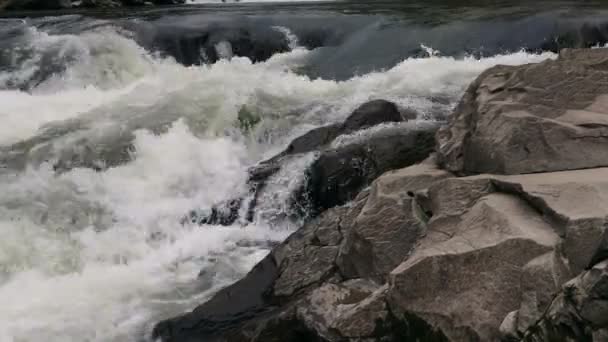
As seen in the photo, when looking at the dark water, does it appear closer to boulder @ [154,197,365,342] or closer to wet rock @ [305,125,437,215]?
wet rock @ [305,125,437,215]

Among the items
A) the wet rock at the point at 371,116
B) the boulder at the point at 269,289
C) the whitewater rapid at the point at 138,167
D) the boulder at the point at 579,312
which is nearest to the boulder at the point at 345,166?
the whitewater rapid at the point at 138,167

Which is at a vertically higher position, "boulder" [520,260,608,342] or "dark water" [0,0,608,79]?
"boulder" [520,260,608,342]

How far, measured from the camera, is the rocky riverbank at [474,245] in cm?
333

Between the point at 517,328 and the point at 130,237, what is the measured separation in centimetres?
498

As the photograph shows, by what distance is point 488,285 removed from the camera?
360cm

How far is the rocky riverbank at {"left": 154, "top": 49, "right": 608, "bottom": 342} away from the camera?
3.33 meters

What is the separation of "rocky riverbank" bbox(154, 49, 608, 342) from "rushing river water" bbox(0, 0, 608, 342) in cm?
114

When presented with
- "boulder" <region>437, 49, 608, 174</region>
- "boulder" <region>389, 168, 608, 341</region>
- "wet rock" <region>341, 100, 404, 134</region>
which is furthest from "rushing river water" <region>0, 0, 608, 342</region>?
"boulder" <region>389, 168, 608, 341</region>

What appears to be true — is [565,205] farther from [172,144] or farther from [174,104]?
[174,104]

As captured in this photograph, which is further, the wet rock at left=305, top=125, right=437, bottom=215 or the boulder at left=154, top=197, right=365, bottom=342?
the wet rock at left=305, top=125, right=437, bottom=215

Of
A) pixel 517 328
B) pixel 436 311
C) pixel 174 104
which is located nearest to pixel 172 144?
pixel 174 104

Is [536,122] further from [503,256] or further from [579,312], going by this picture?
[579,312]

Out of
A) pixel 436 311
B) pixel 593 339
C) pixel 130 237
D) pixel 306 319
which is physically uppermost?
pixel 593 339

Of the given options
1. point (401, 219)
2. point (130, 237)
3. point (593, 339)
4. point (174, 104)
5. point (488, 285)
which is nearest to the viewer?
point (593, 339)
